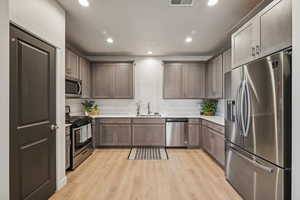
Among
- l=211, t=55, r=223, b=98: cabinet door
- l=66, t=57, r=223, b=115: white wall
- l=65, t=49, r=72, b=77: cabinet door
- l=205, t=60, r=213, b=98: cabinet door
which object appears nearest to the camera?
l=65, t=49, r=72, b=77: cabinet door

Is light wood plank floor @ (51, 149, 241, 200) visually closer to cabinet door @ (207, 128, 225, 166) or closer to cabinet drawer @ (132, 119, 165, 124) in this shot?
cabinet door @ (207, 128, 225, 166)

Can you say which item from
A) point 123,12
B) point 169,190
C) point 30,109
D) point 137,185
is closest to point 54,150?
point 30,109

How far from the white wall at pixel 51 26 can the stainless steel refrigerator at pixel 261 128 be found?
8.29 ft

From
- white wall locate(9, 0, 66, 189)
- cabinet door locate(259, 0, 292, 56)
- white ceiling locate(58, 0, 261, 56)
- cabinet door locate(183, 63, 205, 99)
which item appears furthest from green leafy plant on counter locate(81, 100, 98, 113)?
cabinet door locate(259, 0, 292, 56)

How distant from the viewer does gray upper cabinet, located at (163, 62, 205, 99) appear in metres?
5.42

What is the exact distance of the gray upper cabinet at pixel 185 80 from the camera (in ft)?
17.8

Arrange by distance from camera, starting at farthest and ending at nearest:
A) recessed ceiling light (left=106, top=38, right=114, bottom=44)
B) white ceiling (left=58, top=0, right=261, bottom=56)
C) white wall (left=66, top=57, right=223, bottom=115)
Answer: white wall (left=66, top=57, right=223, bottom=115) → recessed ceiling light (left=106, top=38, right=114, bottom=44) → white ceiling (left=58, top=0, right=261, bottom=56)

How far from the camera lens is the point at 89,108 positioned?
5430 millimetres

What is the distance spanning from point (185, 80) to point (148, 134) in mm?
1874

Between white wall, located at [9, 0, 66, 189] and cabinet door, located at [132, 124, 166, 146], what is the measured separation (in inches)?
95.8

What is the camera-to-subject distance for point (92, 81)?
5.41 metres

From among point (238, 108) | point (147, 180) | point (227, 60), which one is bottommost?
point (147, 180)
